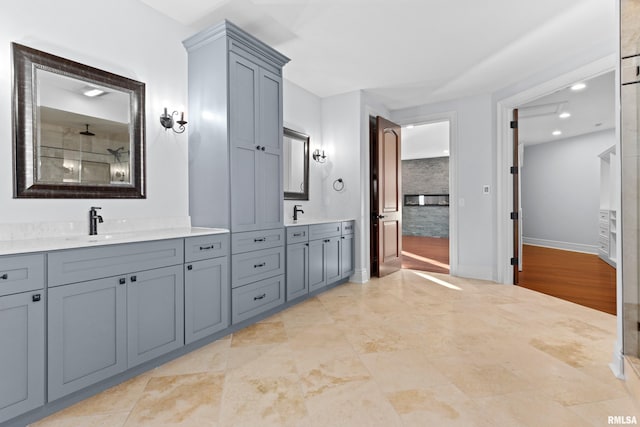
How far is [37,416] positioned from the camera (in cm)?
155

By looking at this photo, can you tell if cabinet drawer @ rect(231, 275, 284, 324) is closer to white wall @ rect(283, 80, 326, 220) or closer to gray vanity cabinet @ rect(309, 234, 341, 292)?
gray vanity cabinet @ rect(309, 234, 341, 292)

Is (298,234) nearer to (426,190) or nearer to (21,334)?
(21,334)

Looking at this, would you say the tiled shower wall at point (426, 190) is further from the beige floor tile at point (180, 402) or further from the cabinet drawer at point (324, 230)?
the beige floor tile at point (180, 402)

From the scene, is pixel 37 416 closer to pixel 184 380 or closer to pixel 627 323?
pixel 184 380

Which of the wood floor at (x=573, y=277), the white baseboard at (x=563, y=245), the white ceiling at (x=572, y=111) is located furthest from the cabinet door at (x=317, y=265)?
the white baseboard at (x=563, y=245)

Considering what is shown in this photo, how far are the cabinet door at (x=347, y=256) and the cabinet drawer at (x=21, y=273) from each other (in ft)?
9.94

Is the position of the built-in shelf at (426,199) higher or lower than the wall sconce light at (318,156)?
lower

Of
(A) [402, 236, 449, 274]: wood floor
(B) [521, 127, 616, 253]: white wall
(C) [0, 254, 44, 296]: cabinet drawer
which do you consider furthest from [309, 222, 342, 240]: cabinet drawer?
(B) [521, 127, 616, 253]: white wall

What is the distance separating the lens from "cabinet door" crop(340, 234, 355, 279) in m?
4.07

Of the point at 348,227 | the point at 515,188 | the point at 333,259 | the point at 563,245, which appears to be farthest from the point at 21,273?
the point at 563,245

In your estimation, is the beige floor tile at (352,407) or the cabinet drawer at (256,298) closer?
the beige floor tile at (352,407)

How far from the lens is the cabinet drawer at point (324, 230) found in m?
3.51

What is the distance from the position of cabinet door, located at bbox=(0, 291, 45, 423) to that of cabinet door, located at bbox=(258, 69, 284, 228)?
5.34 ft

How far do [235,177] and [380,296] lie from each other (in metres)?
2.19
